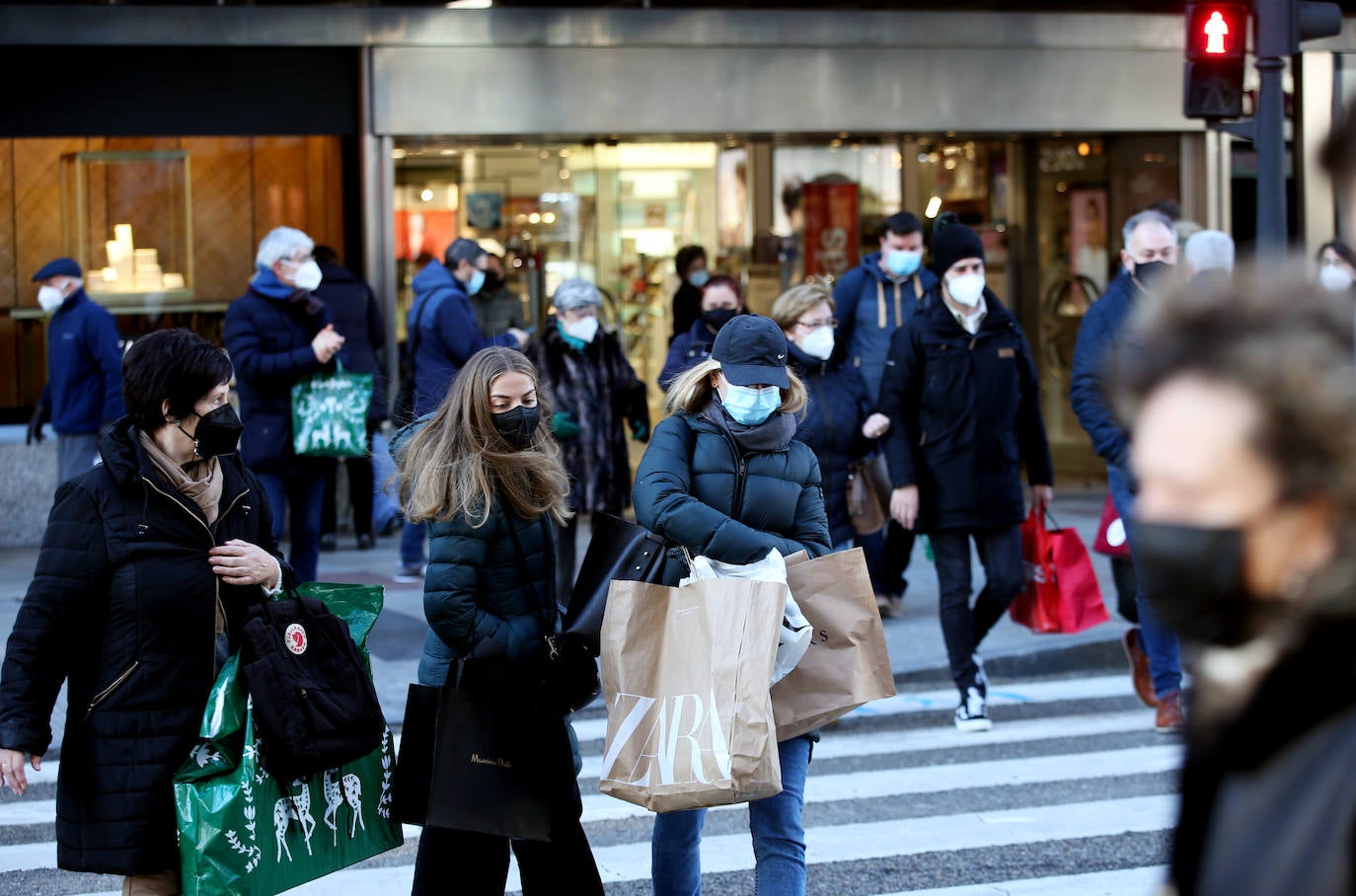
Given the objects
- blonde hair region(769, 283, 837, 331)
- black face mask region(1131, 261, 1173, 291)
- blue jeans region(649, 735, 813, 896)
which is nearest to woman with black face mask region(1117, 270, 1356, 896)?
blue jeans region(649, 735, 813, 896)

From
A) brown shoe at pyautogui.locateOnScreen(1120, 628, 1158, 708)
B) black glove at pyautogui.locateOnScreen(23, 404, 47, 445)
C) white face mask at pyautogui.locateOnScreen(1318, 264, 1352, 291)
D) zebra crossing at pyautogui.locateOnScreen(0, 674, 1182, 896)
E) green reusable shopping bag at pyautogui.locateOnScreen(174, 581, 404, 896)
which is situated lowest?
zebra crossing at pyautogui.locateOnScreen(0, 674, 1182, 896)

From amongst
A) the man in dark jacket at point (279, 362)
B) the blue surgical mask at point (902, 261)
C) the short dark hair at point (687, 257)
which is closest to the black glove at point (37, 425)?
the man in dark jacket at point (279, 362)

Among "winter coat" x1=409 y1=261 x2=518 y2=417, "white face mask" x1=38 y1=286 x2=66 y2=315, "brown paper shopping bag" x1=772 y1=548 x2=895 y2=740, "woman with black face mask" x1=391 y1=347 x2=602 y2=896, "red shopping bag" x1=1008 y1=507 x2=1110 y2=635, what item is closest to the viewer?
"woman with black face mask" x1=391 y1=347 x2=602 y2=896

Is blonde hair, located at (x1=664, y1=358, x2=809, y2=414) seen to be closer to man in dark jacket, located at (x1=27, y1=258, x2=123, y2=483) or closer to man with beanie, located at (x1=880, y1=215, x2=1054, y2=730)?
man with beanie, located at (x1=880, y1=215, x2=1054, y2=730)

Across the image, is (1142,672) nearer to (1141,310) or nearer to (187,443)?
(187,443)

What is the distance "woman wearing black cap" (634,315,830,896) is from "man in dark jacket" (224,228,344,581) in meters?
4.24

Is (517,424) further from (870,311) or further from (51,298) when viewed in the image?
(51,298)

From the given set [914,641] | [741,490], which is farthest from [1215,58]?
[741,490]

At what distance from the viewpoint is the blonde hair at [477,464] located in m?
4.21

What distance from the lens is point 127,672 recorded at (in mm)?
3893

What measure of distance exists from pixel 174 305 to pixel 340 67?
6.62 feet

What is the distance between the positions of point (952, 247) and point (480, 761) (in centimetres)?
373

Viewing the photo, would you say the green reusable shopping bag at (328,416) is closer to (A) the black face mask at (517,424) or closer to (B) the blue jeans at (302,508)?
(B) the blue jeans at (302,508)

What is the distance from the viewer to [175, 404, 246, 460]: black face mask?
4066mm
